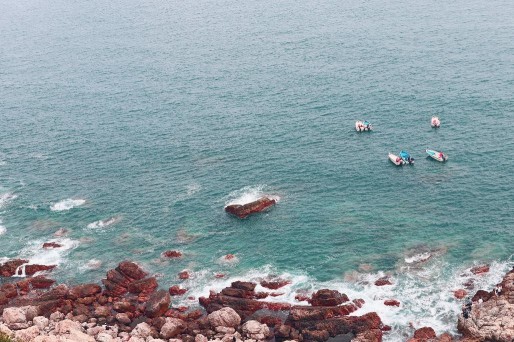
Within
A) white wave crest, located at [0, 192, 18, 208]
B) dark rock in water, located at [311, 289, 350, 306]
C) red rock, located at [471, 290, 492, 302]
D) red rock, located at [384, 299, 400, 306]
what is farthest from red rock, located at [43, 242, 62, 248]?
red rock, located at [471, 290, 492, 302]

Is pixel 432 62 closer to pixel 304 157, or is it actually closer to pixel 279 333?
pixel 304 157

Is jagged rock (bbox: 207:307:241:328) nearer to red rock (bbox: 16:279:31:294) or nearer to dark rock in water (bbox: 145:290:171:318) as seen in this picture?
dark rock in water (bbox: 145:290:171:318)

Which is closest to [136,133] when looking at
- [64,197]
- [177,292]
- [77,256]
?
[64,197]

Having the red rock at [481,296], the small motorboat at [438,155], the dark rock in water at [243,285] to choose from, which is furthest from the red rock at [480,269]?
the small motorboat at [438,155]

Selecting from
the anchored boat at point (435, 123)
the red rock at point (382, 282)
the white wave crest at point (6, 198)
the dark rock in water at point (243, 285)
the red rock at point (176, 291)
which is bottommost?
the red rock at point (382, 282)

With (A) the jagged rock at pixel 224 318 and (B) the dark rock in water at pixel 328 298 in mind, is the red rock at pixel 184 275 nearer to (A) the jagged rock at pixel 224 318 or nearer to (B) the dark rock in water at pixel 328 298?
(A) the jagged rock at pixel 224 318
